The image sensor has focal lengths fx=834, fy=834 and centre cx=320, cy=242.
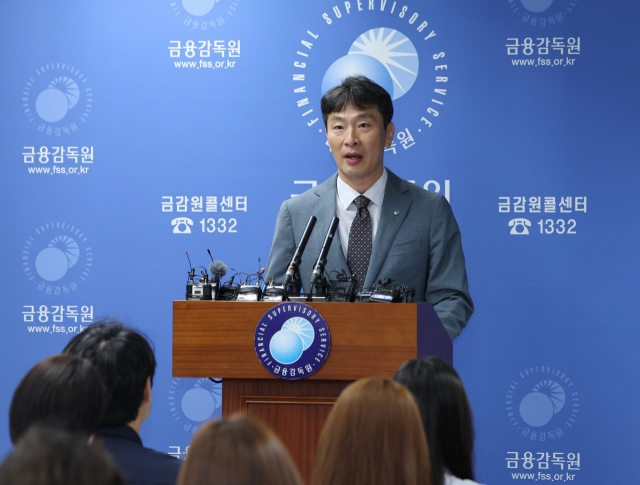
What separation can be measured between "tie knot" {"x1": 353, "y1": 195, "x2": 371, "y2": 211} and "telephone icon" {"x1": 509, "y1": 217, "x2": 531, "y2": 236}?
44.3 inches

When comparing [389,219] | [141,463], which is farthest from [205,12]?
[141,463]

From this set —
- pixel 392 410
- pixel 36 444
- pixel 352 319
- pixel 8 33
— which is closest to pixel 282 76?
pixel 8 33

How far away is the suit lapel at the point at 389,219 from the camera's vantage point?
3.33 metres

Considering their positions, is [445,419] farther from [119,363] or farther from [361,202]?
[361,202]

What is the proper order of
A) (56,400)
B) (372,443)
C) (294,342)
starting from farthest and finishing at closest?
(294,342) → (56,400) → (372,443)

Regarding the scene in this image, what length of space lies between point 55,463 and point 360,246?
2540 mm

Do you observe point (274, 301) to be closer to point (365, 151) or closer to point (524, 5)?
point (365, 151)

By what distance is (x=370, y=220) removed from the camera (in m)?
3.47

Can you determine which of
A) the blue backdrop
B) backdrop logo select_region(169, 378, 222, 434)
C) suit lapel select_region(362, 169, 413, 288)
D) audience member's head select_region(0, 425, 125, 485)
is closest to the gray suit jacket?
suit lapel select_region(362, 169, 413, 288)

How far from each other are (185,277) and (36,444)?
3524 mm

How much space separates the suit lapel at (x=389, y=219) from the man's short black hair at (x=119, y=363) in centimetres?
135

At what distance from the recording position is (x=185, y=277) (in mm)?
4449

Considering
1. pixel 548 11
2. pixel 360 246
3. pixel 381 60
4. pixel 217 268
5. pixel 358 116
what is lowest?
pixel 217 268

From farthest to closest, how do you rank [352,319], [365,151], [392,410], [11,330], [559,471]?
1. [11,330]
2. [559,471]
3. [365,151]
4. [352,319]
5. [392,410]
